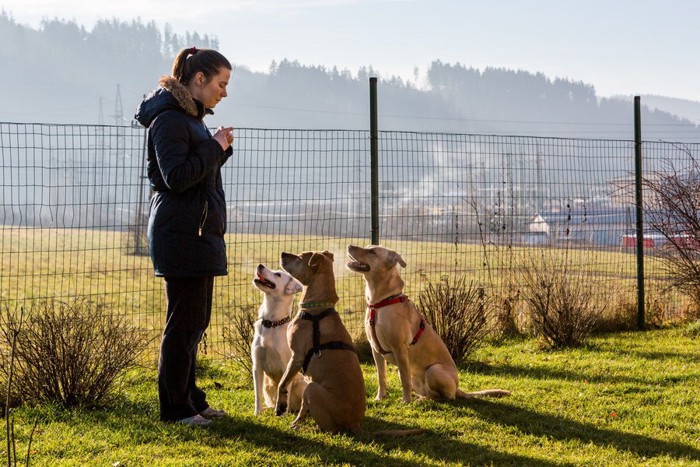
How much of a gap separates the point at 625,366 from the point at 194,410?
15.3 ft

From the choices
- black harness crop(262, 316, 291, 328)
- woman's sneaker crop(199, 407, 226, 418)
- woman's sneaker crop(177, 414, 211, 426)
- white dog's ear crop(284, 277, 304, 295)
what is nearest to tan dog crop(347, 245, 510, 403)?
white dog's ear crop(284, 277, 304, 295)

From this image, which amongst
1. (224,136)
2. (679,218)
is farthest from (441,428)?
(679,218)

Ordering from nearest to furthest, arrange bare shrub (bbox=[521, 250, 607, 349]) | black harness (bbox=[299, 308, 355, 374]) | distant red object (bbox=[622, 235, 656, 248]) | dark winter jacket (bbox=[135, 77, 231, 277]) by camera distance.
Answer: dark winter jacket (bbox=[135, 77, 231, 277]) < black harness (bbox=[299, 308, 355, 374]) < bare shrub (bbox=[521, 250, 607, 349]) < distant red object (bbox=[622, 235, 656, 248])

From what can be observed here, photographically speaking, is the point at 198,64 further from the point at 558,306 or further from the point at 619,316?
the point at 619,316

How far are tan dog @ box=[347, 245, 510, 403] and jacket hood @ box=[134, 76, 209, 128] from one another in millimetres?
1834

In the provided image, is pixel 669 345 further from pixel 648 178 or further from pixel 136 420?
pixel 136 420

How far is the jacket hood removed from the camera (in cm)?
567

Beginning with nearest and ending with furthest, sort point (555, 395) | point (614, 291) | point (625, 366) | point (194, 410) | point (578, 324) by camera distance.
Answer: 1. point (194, 410)
2. point (555, 395)
3. point (625, 366)
4. point (578, 324)
5. point (614, 291)

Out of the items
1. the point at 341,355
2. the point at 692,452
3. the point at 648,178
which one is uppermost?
the point at 648,178

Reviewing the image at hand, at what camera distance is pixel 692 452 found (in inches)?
222

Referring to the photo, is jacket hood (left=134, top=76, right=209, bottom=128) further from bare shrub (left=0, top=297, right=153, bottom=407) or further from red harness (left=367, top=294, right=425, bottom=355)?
red harness (left=367, top=294, right=425, bottom=355)

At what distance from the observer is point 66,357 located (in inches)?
261

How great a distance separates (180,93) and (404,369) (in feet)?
9.23

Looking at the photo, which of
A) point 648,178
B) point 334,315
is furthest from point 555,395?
point 648,178
